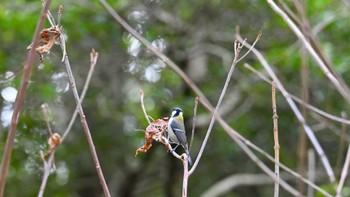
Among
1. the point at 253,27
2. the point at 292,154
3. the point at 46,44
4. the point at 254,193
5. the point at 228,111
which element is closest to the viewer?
the point at 46,44

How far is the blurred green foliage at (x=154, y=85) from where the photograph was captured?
17.0 ft

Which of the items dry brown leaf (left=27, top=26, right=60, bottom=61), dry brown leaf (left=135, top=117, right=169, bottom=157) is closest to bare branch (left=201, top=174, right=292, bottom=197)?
dry brown leaf (left=135, top=117, right=169, bottom=157)

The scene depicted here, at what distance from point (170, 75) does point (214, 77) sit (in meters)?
0.51

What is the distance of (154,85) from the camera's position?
604 centimetres

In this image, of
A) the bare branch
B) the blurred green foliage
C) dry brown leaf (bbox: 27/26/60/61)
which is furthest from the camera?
the bare branch

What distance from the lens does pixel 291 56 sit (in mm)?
4676

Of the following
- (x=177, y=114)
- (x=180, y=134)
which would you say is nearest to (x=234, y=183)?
(x=177, y=114)

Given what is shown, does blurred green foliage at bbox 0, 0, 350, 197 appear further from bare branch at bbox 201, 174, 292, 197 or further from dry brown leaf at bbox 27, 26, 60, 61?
dry brown leaf at bbox 27, 26, 60, 61

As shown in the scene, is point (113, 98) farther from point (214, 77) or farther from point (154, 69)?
point (214, 77)

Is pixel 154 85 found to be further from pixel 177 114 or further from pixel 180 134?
pixel 180 134

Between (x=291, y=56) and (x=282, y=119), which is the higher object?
(x=291, y=56)

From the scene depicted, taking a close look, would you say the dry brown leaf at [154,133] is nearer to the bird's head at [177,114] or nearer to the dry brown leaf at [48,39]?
the dry brown leaf at [48,39]

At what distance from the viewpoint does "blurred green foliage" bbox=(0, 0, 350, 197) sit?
204 inches

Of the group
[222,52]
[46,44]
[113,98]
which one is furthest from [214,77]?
[46,44]
